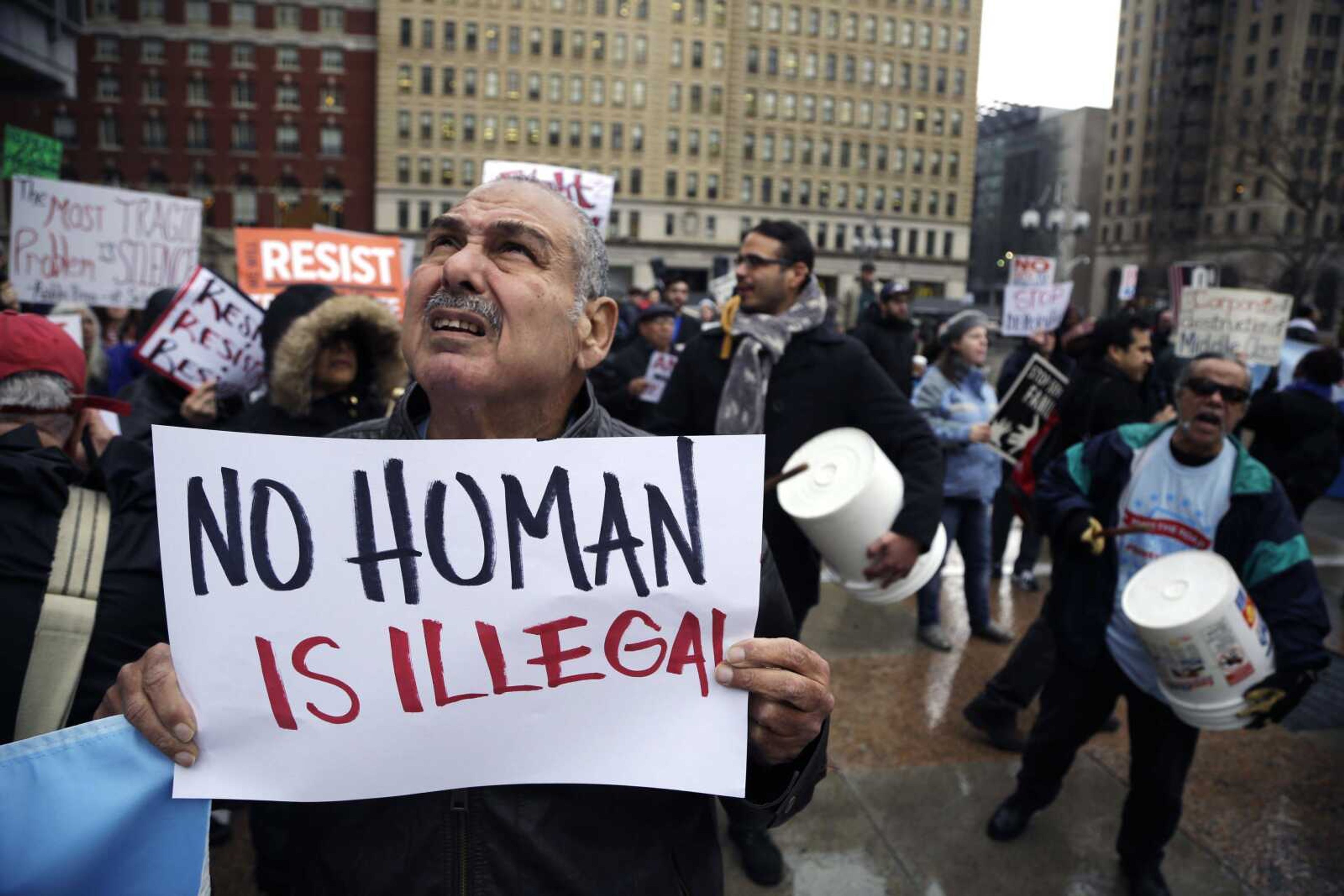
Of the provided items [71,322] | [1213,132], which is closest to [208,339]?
[71,322]

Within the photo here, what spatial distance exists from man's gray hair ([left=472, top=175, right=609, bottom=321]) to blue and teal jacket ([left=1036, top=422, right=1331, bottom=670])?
2.28m

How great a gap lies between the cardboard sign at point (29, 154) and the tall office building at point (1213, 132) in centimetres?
5273

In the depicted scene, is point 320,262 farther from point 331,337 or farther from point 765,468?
point 765,468

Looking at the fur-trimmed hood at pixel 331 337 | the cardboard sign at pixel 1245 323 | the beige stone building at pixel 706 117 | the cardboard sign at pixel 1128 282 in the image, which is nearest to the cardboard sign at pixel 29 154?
the fur-trimmed hood at pixel 331 337

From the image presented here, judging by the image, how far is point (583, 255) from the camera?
1701 millimetres

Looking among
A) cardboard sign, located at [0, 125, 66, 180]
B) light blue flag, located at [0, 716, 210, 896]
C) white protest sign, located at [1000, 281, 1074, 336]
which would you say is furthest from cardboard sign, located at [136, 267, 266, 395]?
white protest sign, located at [1000, 281, 1074, 336]

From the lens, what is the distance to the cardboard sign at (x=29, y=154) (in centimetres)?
809

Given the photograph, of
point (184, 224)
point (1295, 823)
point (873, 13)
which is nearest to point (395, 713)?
point (1295, 823)

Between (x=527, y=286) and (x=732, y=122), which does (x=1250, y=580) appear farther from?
(x=732, y=122)

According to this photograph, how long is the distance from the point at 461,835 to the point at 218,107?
6157 cm

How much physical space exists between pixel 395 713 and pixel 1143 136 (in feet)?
299

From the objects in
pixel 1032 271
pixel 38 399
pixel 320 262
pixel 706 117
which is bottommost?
pixel 38 399

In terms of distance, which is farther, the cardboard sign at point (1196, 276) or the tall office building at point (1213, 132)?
the tall office building at point (1213, 132)

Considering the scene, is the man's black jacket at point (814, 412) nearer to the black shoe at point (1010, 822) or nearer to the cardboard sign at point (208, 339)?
the black shoe at point (1010, 822)
